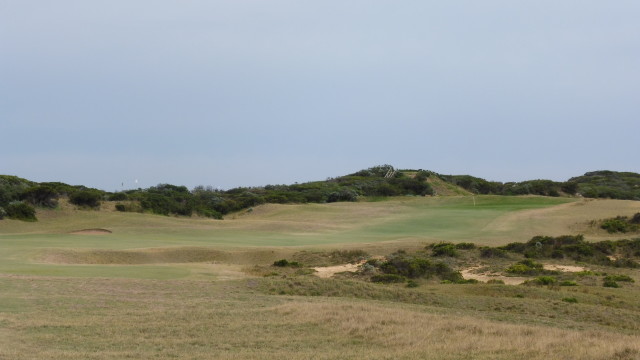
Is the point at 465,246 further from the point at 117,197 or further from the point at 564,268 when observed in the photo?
the point at 117,197

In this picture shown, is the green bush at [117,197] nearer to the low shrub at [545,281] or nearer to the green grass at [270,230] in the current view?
the green grass at [270,230]

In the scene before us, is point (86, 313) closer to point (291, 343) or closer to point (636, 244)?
point (291, 343)

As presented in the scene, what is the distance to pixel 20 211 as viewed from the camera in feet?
131

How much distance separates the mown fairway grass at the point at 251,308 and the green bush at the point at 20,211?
1.22m

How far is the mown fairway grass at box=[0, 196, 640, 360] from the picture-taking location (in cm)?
1187

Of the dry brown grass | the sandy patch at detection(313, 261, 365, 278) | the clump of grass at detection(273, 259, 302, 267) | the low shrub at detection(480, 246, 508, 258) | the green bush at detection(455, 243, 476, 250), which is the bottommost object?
the dry brown grass

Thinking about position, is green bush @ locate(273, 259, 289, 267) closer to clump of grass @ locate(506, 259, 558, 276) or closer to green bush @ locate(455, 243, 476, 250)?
clump of grass @ locate(506, 259, 558, 276)

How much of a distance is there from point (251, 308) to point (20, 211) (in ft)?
91.7

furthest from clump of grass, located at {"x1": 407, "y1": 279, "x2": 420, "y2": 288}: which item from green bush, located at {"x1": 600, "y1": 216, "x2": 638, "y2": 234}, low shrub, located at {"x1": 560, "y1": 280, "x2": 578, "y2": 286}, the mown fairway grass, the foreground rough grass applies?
green bush, located at {"x1": 600, "y1": 216, "x2": 638, "y2": 234}

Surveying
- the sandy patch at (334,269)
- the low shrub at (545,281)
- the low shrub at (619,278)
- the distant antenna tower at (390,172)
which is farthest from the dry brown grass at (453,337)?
the distant antenna tower at (390,172)

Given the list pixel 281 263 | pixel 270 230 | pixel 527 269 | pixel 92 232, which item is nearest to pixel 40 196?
pixel 92 232

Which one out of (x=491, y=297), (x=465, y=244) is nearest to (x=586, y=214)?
(x=465, y=244)

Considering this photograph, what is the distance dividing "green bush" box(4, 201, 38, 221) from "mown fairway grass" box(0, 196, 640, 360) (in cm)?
122

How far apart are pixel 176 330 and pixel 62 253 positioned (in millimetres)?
15202
